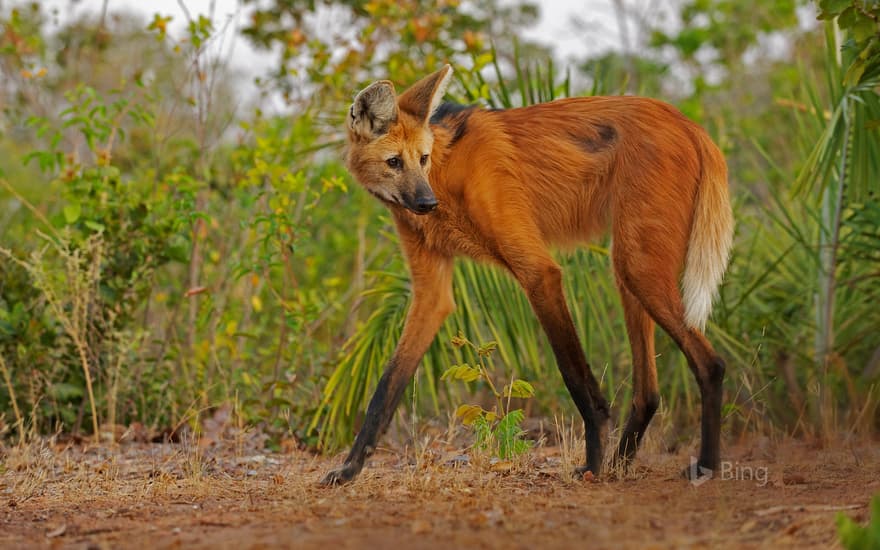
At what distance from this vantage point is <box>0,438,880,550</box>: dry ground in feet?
8.09

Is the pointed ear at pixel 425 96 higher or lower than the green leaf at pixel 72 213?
higher

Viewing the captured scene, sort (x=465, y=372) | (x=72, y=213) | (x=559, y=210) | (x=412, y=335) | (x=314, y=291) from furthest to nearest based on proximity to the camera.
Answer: (x=314, y=291), (x=72, y=213), (x=559, y=210), (x=412, y=335), (x=465, y=372)

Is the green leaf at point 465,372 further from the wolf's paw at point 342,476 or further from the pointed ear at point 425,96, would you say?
the pointed ear at point 425,96

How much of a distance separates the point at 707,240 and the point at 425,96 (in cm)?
123

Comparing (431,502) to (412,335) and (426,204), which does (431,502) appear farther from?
(426,204)

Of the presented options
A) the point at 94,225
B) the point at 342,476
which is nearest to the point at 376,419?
the point at 342,476

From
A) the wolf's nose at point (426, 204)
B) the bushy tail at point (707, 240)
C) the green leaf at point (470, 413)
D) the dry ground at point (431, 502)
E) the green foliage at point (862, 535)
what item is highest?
the wolf's nose at point (426, 204)

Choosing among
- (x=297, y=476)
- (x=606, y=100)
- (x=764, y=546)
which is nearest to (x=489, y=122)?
(x=606, y=100)

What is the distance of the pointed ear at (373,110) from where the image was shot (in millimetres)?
3531

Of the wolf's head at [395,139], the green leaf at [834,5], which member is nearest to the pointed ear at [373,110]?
the wolf's head at [395,139]

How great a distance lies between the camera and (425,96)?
3699 millimetres

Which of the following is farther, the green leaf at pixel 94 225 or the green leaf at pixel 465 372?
the green leaf at pixel 94 225

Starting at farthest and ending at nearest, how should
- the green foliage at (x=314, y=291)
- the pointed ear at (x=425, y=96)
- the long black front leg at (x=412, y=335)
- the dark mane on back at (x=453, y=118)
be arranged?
the green foliage at (x=314, y=291) → the dark mane on back at (x=453, y=118) → the pointed ear at (x=425, y=96) → the long black front leg at (x=412, y=335)

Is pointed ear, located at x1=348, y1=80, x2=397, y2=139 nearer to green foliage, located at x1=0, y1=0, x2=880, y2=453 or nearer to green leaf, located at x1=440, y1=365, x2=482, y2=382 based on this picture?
green foliage, located at x1=0, y1=0, x2=880, y2=453
